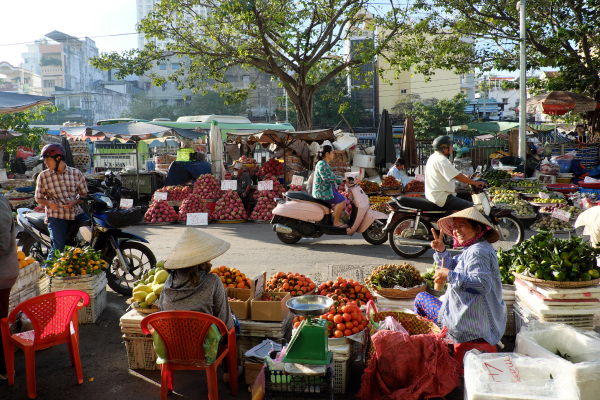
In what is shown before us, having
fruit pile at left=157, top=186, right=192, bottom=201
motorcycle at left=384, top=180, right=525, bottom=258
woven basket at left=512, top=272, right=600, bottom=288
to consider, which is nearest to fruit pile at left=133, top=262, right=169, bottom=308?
woven basket at left=512, top=272, right=600, bottom=288

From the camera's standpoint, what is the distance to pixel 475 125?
24.9 m

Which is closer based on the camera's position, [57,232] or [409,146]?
[57,232]

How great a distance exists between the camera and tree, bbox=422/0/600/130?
49.4 feet

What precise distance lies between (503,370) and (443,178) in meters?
4.82

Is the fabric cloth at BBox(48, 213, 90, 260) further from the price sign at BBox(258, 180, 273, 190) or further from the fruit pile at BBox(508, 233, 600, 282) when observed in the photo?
the price sign at BBox(258, 180, 273, 190)

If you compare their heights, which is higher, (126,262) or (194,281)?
(194,281)

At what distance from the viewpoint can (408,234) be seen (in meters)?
7.85

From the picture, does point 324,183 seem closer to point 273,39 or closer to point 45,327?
point 45,327

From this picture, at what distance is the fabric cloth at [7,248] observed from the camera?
384 cm

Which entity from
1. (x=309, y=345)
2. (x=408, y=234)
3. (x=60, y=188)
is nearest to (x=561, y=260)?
(x=309, y=345)

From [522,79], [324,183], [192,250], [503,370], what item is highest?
[522,79]

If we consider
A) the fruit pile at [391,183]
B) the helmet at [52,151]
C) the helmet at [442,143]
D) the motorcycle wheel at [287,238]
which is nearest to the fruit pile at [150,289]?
the helmet at [52,151]

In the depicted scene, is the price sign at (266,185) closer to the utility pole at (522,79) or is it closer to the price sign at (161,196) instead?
the price sign at (161,196)

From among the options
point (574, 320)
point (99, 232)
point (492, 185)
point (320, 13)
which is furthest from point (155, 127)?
point (574, 320)
